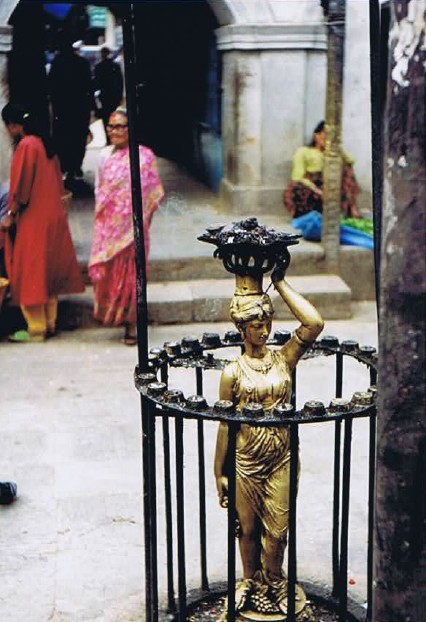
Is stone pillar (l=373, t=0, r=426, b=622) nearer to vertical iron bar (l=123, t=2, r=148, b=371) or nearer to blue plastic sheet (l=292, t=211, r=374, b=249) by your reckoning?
vertical iron bar (l=123, t=2, r=148, b=371)

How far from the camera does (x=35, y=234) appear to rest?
24.7 ft

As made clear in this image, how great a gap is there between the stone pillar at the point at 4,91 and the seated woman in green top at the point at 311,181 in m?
2.50

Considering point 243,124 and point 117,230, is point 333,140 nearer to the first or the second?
point 243,124

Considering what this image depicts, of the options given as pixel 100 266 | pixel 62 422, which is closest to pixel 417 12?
pixel 62 422

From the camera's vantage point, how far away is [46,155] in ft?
24.3

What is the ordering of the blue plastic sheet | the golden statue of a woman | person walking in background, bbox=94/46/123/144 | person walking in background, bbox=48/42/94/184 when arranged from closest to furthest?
1. the golden statue of a woman
2. person walking in background, bbox=94/46/123/144
3. the blue plastic sheet
4. person walking in background, bbox=48/42/94/184

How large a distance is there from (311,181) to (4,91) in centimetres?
273

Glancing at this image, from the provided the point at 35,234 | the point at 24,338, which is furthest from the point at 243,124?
the point at 24,338

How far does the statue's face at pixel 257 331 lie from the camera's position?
A: 3365mm

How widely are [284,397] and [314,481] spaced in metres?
1.86

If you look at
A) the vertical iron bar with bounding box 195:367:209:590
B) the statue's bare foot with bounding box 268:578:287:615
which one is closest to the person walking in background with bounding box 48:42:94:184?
the vertical iron bar with bounding box 195:367:209:590

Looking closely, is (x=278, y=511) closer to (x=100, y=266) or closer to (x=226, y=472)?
(x=226, y=472)

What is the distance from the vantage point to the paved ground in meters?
4.18

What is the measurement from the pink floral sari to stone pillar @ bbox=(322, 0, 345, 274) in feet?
5.22
